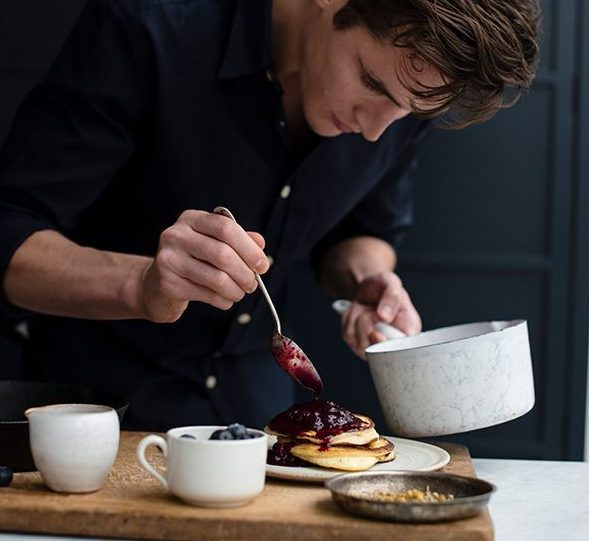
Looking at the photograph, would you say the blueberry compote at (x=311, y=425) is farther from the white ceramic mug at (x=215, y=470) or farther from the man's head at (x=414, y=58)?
the man's head at (x=414, y=58)

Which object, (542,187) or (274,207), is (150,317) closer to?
(274,207)

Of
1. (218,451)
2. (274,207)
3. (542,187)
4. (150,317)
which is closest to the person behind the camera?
(218,451)

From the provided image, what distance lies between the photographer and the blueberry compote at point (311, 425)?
149 centimetres

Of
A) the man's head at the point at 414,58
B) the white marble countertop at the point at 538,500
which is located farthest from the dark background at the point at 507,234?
the white marble countertop at the point at 538,500

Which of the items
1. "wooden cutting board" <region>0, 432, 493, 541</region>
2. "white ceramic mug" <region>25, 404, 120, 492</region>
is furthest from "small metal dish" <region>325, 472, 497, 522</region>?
"white ceramic mug" <region>25, 404, 120, 492</region>

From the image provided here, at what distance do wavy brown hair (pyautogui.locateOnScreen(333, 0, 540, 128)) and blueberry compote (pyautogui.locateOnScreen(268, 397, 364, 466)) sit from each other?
1.58 ft

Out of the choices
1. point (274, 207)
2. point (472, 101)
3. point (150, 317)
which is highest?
point (472, 101)

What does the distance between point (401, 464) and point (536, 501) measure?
0.19 metres

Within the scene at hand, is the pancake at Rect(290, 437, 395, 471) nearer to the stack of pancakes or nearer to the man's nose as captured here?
the stack of pancakes

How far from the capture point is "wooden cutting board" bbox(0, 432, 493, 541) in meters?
1.21

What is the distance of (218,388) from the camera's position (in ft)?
6.92

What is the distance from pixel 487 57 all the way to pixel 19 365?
5.47 ft

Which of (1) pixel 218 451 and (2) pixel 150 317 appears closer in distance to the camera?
(1) pixel 218 451

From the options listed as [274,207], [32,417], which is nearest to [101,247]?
[274,207]
